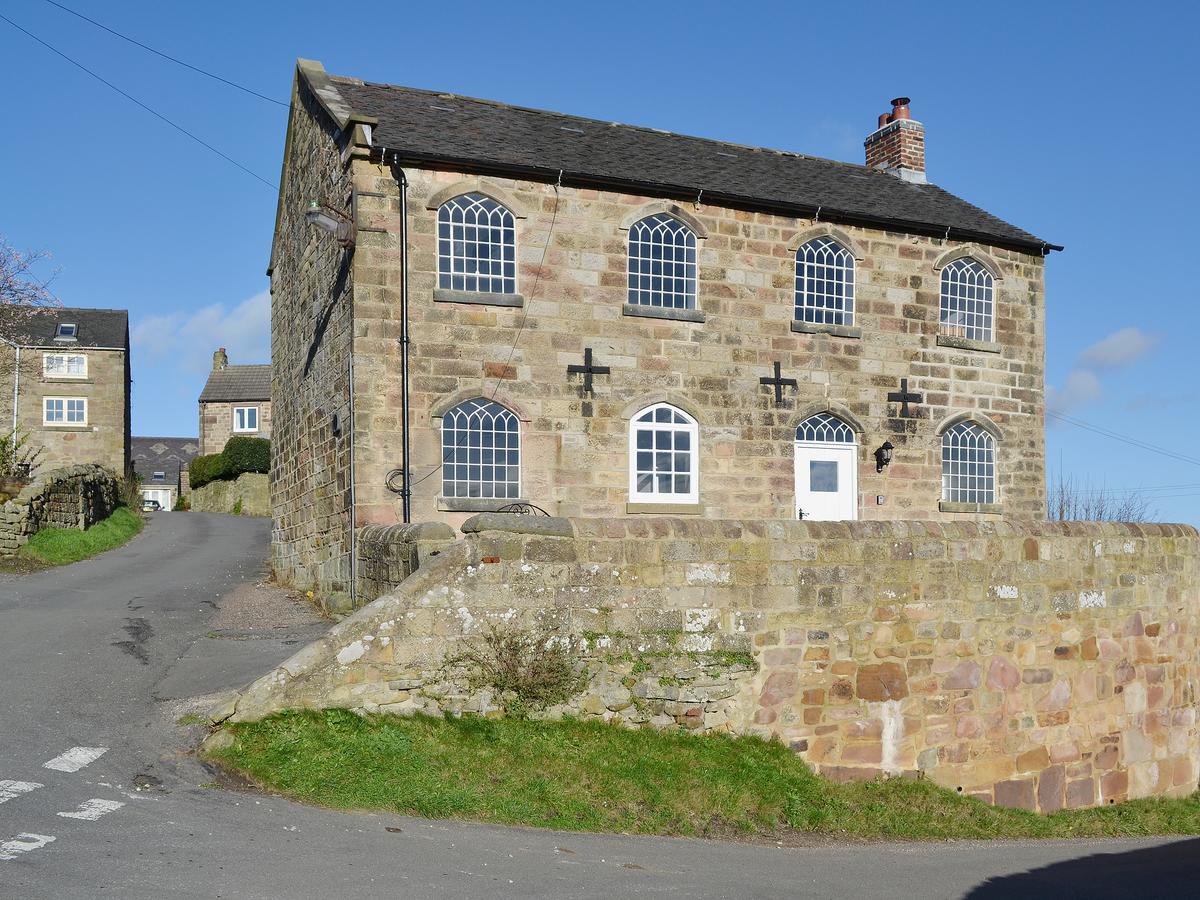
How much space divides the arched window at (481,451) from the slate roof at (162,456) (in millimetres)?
58317

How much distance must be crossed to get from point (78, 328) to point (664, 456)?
3926cm

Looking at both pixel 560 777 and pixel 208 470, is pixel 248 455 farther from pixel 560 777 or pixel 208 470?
pixel 560 777

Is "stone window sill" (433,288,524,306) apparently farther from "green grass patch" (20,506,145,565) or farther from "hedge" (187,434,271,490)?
"hedge" (187,434,271,490)

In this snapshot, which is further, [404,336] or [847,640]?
[404,336]

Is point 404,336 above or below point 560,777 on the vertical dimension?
above

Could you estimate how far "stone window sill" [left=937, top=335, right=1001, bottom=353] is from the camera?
19.1 meters

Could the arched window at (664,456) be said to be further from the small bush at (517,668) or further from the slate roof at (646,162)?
the small bush at (517,668)

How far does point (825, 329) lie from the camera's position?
59.7ft

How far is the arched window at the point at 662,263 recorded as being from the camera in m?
17.2

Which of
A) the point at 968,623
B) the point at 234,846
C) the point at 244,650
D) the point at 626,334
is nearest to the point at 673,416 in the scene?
the point at 626,334

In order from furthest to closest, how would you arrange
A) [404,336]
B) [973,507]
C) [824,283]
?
[973,507]
[824,283]
[404,336]

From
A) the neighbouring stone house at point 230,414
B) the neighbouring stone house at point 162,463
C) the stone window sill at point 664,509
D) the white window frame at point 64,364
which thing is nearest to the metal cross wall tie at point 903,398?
the stone window sill at point 664,509

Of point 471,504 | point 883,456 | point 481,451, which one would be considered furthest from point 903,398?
point 471,504

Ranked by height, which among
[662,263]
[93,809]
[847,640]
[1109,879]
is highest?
[662,263]
